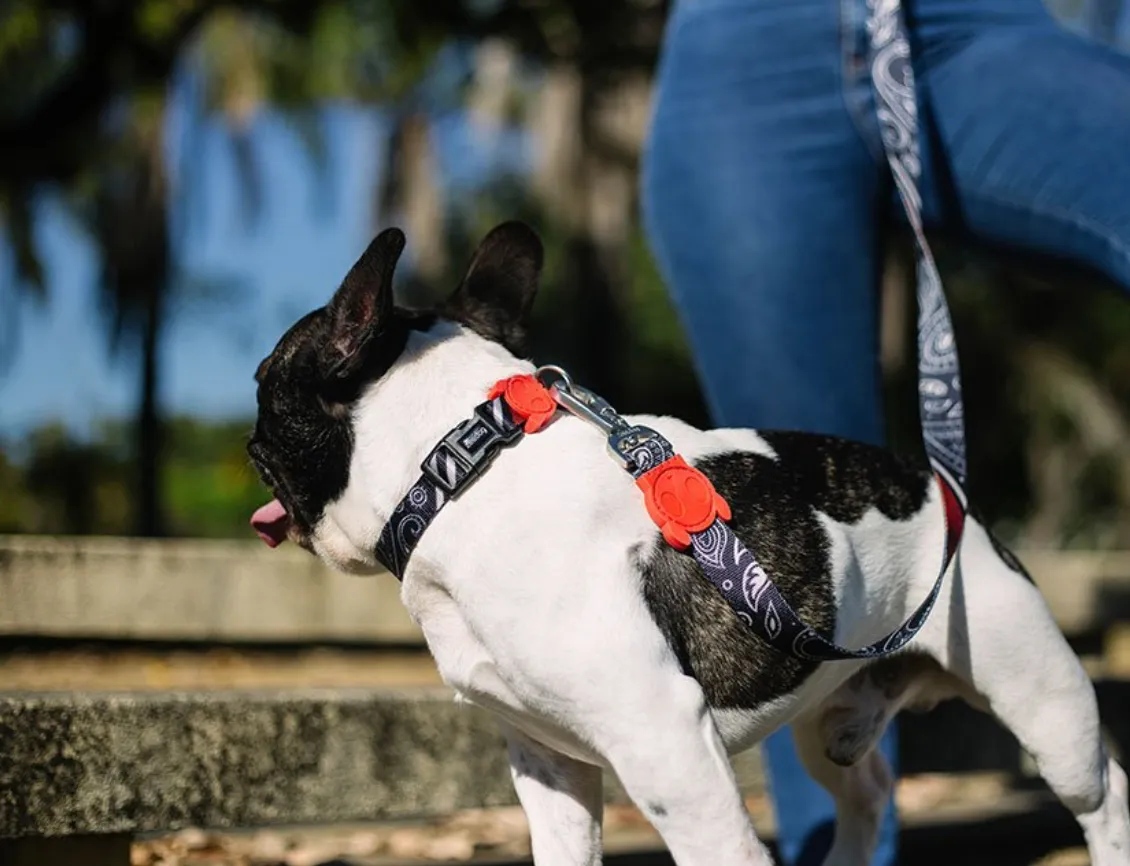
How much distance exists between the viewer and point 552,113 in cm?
1870

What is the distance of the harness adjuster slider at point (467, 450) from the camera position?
2621 mm

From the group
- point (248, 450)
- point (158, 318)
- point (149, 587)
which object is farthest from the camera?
point (158, 318)

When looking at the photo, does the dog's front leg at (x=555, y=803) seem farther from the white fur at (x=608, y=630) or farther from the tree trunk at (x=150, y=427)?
the tree trunk at (x=150, y=427)

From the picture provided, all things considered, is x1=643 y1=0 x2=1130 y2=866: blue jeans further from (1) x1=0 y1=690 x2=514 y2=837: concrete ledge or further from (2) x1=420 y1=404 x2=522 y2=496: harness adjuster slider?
(2) x1=420 y1=404 x2=522 y2=496: harness adjuster slider

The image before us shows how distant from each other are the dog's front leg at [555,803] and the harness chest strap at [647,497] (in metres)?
0.47

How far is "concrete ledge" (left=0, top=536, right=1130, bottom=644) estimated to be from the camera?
598 centimetres

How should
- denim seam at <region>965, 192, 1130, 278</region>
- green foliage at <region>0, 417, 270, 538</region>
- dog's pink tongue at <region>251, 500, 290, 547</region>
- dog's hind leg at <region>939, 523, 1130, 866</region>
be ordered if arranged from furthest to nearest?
green foliage at <region>0, 417, 270, 538</region> → denim seam at <region>965, 192, 1130, 278</region> → dog's hind leg at <region>939, 523, 1130, 866</region> → dog's pink tongue at <region>251, 500, 290, 547</region>

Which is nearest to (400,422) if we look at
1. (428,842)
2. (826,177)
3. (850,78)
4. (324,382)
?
(324,382)

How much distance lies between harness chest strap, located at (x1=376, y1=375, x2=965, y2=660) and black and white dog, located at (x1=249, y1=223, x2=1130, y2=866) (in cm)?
3

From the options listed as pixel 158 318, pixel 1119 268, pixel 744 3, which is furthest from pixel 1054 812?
pixel 158 318

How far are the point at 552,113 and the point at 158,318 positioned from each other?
5.55m

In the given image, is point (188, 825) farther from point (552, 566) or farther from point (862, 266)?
point (862, 266)

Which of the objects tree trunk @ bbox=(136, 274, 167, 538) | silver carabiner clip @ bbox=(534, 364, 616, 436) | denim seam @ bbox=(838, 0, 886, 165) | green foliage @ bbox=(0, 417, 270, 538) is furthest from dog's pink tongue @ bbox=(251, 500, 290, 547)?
green foliage @ bbox=(0, 417, 270, 538)

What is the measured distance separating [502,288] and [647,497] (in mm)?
605
